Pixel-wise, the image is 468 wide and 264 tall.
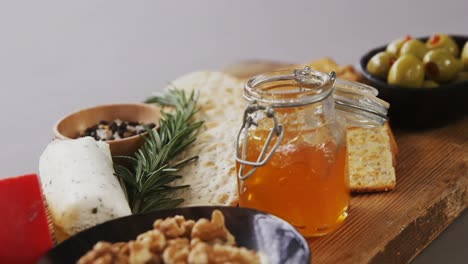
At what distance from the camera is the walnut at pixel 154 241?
1138 mm

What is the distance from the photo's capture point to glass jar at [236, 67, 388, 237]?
1.35 m

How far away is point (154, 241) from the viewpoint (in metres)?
1.14

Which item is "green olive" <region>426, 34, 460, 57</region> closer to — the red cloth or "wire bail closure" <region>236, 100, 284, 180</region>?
"wire bail closure" <region>236, 100, 284, 180</region>

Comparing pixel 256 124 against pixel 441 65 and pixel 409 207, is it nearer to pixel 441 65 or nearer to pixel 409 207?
pixel 409 207

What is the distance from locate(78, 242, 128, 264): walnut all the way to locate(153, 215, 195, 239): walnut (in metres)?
0.08

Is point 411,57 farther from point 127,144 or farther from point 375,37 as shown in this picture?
point 375,37

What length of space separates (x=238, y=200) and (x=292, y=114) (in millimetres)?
244

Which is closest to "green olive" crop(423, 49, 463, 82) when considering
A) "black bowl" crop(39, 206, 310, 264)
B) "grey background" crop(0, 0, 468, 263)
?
"black bowl" crop(39, 206, 310, 264)

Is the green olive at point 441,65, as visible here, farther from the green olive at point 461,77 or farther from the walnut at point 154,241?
the walnut at point 154,241

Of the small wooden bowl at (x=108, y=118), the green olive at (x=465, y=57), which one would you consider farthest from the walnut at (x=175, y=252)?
the green olive at (x=465, y=57)

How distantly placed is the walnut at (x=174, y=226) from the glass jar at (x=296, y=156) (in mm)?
172

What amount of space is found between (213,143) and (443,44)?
785mm

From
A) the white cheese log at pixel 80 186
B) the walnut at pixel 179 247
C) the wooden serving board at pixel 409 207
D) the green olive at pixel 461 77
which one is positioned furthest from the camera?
the green olive at pixel 461 77

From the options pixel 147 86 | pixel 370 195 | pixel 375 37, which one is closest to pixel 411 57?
pixel 370 195
